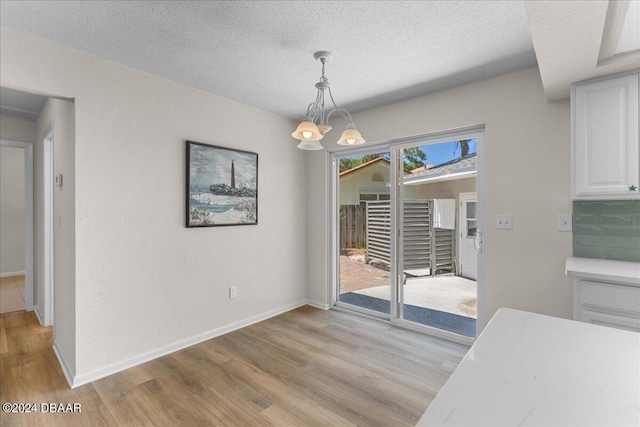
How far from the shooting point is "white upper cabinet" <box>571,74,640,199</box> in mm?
1854

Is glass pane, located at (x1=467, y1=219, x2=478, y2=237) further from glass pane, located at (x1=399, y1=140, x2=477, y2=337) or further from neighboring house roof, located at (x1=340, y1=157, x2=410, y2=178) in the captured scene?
neighboring house roof, located at (x1=340, y1=157, x2=410, y2=178)

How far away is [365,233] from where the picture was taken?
367 cm

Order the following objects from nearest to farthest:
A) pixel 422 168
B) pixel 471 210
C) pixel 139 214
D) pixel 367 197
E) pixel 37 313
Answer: pixel 139 214 < pixel 471 210 < pixel 422 168 < pixel 37 313 < pixel 367 197

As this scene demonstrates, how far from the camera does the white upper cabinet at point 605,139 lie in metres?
1.85

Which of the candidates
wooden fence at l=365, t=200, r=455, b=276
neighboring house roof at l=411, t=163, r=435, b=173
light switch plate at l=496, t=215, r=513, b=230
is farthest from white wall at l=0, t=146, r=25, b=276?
light switch plate at l=496, t=215, r=513, b=230

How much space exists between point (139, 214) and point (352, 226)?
230 centimetres

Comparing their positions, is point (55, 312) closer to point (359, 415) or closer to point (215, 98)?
point (215, 98)

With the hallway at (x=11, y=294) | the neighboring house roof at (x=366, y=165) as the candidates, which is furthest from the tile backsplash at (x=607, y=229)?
the hallway at (x=11, y=294)

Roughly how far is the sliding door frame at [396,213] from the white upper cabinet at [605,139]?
72cm

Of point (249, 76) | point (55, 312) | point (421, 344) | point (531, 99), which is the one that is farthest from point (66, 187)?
point (531, 99)

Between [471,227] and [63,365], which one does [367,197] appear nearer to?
[471,227]

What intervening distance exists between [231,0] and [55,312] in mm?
2889

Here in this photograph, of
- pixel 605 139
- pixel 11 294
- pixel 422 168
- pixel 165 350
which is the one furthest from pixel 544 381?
pixel 11 294

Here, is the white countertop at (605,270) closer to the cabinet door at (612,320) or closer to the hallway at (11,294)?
the cabinet door at (612,320)
